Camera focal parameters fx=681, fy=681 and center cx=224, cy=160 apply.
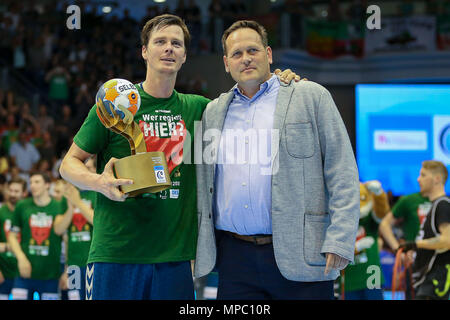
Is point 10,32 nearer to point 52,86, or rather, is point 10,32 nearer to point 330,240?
point 52,86

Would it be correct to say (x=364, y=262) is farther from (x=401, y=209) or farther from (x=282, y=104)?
(x=282, y=104)

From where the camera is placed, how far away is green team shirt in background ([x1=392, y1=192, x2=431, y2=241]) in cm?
717

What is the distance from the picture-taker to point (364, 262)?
6508 millimetres

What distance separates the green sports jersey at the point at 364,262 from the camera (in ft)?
20.9

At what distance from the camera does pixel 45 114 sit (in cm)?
1252

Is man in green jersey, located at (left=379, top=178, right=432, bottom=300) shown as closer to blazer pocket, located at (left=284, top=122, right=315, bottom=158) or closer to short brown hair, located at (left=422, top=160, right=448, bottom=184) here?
short brown hair, located at (left=422, top=160, right=448, bottom=184)

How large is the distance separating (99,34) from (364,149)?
506 cm

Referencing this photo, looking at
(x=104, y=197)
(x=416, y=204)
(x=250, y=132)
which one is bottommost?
(x=416, y=204)

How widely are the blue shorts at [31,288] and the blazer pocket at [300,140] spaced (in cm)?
468

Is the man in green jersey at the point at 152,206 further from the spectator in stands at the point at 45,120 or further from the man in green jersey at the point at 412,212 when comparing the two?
the spectator in stands at the point at 45,120

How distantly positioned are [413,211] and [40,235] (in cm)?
392

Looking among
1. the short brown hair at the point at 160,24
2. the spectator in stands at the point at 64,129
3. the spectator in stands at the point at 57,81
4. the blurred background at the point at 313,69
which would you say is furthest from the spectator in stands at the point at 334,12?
the short brown hair at the point at 160,24
